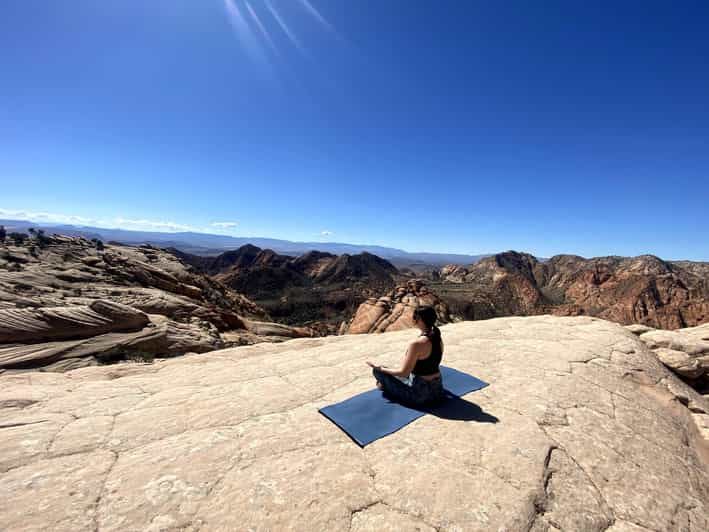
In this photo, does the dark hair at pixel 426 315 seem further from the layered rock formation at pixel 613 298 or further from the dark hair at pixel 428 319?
the layered rock formation at pixel 613 298

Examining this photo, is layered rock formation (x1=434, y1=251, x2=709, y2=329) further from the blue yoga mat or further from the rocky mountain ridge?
the blue yoga mat

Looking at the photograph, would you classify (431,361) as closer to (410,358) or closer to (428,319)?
(410,358)

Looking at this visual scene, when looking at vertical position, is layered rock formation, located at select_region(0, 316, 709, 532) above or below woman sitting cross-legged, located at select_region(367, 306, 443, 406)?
below

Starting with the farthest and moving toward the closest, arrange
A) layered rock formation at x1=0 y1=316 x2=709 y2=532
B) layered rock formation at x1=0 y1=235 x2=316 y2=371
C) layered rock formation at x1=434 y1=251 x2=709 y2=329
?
layered rock formation at x1=434 y1=251 x2=709 y2=329, layered rock formation at x1=0 y1=235 x2=316 y2=371, layered rock formation at x1=0 y1=316 x2=709 y2=532

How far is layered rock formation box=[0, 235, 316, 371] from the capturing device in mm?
11781

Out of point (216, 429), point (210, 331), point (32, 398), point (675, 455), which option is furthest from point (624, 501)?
point (210, 331)

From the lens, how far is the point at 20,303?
1407 cm

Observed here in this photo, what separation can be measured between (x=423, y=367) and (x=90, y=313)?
53.1 ft

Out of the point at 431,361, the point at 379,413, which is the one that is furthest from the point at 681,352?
the point at 379,413

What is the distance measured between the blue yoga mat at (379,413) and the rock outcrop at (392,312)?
93.6ft

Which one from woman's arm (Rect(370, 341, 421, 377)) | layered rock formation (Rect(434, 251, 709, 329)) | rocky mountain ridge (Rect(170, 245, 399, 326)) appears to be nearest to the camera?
woman's arm (Rect(370, 341, 421, 377))

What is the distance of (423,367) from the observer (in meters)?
5.09

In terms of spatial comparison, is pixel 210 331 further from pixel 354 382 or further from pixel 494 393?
pixel 494 393

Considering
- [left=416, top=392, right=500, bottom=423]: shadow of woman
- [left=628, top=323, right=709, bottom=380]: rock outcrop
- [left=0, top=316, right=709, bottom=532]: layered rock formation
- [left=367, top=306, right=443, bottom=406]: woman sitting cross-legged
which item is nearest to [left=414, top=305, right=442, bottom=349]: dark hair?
[left=367, top=306, right=443, bottom=406]: woman sitting cross-legged
